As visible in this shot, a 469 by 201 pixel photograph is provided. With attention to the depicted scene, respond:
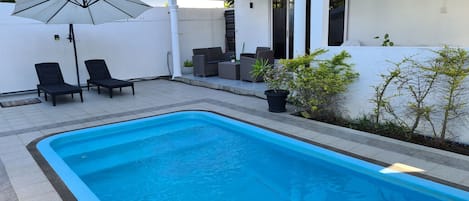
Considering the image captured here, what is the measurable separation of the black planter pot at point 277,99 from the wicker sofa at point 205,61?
4297mm

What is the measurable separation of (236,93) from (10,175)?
5543 mm

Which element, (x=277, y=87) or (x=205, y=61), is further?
(x=205, y=61)

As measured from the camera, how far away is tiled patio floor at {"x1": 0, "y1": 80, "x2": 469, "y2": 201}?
3789 mm

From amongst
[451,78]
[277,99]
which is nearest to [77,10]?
[277,99]

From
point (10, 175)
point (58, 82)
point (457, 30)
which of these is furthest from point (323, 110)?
point (58, 82)

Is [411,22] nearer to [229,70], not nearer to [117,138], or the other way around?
[229,70]

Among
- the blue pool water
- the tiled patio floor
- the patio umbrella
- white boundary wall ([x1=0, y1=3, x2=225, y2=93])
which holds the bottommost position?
the blue pool water

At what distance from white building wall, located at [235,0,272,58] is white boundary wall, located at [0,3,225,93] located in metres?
1.27

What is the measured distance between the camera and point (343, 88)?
5.79 metres

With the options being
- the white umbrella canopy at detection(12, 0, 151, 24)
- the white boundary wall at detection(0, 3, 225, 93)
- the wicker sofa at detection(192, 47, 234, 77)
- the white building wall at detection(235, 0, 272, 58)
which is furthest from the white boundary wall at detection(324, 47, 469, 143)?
the white boundary wall at detection(0, 3, 225, 93)

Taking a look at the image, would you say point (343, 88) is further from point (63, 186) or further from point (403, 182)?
point (63, 186)

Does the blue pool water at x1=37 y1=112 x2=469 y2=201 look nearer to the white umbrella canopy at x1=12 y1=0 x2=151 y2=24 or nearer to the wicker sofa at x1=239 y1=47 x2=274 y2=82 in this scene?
the white umbrella canopy at x1=12 y1=0 x2=151 y2=24

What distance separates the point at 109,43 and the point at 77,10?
288 centimetres

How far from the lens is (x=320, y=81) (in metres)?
5.86
